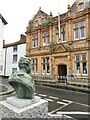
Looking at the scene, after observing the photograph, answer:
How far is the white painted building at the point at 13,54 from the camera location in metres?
25.5

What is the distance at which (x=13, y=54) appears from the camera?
26969 millimetres

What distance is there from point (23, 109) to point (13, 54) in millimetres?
23303

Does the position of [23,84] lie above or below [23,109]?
above

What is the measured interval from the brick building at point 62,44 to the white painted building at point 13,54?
77.4 inches

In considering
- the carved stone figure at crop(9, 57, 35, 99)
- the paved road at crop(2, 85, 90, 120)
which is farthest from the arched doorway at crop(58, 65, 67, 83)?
the carved stone figure at crop(9, 57, 35, 99)

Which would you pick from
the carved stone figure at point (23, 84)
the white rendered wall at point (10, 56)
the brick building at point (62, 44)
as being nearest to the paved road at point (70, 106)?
the carved stone figure at point (23, 84)

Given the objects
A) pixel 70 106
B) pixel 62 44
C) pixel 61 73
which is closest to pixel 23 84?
pixel 70 106

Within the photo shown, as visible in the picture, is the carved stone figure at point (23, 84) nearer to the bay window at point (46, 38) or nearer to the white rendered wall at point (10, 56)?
the bay window at point (46, 38)

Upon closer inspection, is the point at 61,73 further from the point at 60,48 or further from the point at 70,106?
the point at 70,106

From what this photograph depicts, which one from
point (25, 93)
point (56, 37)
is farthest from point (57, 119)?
point (56, 37)

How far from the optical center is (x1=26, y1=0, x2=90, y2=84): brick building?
16.7m

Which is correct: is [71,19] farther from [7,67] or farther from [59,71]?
[7,67]

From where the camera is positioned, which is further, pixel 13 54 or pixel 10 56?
pixel 10 56

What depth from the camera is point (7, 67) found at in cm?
2788
